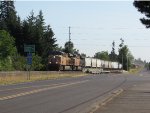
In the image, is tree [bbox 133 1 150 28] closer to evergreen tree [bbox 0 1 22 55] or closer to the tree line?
the tree line

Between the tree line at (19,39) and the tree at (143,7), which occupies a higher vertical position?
the tree line at (19,39)

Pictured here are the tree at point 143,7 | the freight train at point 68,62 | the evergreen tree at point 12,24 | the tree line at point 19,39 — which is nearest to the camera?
the tree at point 143,7

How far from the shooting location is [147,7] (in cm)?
1366

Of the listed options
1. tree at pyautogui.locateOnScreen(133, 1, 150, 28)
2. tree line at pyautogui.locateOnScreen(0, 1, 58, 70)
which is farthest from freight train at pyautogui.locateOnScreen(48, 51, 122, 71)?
tree at pyautogui.locateOnScreen(133, 1, 150, 28)

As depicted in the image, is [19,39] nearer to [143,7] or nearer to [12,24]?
[12,24]

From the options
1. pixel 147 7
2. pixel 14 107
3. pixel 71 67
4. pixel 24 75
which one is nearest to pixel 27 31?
pixel 71 67

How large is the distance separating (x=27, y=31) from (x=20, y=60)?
24.9m

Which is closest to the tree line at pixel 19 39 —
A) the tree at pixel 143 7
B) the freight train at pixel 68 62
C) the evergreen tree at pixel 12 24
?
the evergreen tree at pixel 12 24

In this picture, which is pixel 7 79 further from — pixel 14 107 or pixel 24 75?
pixel 14 107

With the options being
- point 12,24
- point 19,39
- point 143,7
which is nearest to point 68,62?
point 19,39

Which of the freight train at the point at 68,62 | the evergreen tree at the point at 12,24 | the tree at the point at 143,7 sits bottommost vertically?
the tree at the point at 143,7

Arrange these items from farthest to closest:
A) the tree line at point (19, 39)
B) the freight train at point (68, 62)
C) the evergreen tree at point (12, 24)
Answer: the evergreen tree at point (12, 24)
the tree line at point (19, 39)
the freight train at point (68, 62)

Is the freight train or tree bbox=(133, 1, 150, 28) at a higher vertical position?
the freight train

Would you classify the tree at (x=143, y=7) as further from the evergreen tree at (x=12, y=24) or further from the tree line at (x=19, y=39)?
the evergreen tree at (x=12, y=24)
